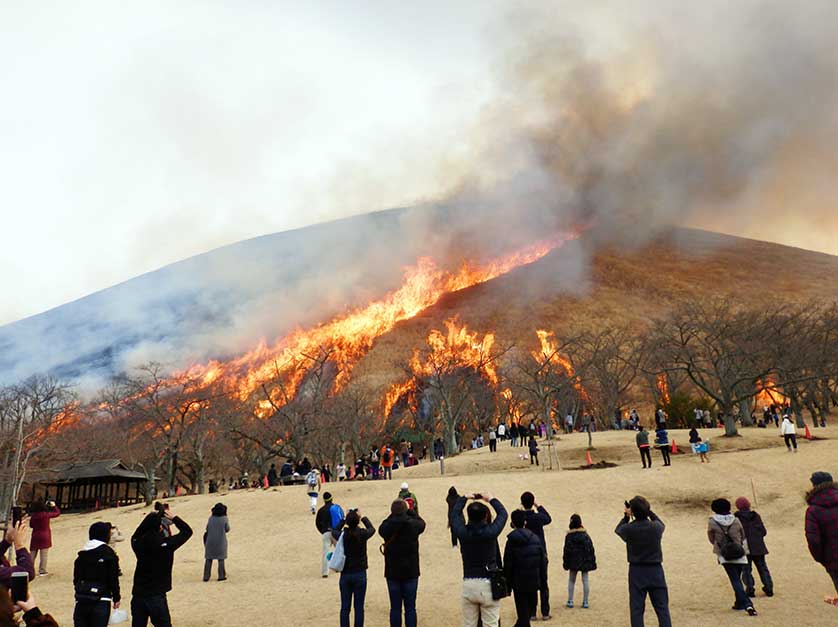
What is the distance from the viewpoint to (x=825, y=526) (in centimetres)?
625

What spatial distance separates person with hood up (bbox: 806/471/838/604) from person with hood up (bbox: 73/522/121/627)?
7069 millimetres

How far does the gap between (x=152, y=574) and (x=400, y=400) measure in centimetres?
6107

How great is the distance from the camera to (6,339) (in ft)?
247

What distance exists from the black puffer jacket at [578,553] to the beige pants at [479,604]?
338cm

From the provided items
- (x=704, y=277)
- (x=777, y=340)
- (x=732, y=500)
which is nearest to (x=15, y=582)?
(x=732, y=500)

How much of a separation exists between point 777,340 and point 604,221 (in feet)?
242

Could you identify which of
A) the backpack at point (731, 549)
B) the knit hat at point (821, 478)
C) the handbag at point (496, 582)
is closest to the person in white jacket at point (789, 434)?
the backpack at point (731, 549)

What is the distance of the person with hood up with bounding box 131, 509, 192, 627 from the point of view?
6.05 meters

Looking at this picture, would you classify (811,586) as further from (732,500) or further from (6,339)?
(6,339)

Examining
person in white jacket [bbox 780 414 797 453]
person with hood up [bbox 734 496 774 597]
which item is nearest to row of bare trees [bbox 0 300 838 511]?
person in white jacket [bbox 780 414 797 453]

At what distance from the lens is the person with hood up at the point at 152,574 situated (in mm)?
6055

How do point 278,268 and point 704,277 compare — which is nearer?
Answer: point 278,268

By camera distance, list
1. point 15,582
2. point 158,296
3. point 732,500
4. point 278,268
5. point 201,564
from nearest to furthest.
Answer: point 15,582 < point 201,564 < point 732,500 < point 158,296 < point 278,268

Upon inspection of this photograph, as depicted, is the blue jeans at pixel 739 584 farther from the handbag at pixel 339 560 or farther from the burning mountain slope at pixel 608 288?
the burning mountain slope at pixel 608 288
